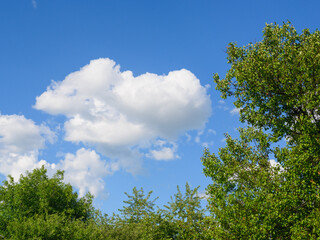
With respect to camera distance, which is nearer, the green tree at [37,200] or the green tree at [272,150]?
the green tree at [272,150]

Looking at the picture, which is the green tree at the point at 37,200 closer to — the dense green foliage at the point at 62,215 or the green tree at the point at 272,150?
the dense green foliage at the point at 62,215

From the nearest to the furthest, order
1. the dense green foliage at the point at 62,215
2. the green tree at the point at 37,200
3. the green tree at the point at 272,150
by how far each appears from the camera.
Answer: the green tree at the point at 272,150
the dense green foliage at the point at 62,215
the green tree at the point at 37,200

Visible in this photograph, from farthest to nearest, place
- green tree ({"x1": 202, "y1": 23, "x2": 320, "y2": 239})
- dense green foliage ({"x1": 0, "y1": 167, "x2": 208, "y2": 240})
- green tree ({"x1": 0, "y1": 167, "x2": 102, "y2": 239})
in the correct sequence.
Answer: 1. green tree ({"x1": 0, "y1": 167, "x2": 102, "y2": 239})
2. dense green foliage ({"x1": 0, "y1": 167, "x2": 208, "y2": 240})
3. green tree ({"x1": 202, "y1": 23, "x2": 320, "y2": 239})

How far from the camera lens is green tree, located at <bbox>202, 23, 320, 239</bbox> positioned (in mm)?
20125

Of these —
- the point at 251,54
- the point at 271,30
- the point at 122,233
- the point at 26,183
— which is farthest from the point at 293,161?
the point at 26,183

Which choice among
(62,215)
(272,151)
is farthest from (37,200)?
(272,151)

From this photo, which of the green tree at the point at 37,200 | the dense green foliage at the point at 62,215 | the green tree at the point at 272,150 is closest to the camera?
the green tree at the point at 272,150

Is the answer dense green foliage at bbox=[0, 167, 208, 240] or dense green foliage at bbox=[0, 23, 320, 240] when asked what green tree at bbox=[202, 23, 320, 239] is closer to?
dense green foliage at bbox=[0, 23, 320, 240]

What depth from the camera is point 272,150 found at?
24.9 meters

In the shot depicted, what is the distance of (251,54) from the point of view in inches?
989

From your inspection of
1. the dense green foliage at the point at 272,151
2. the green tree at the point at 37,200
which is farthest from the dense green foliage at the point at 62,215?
the dense green foliage at the point at 272,151

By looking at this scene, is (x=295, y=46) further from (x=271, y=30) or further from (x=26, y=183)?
(x=26, y=183)

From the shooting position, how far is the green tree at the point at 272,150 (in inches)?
792

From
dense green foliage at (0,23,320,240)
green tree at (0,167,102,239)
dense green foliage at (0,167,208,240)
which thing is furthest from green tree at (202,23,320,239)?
green tree at (0,167,102,239)
